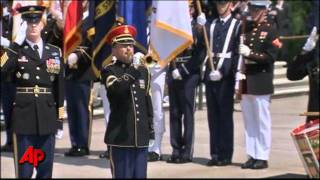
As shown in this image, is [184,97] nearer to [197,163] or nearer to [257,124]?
[197,163]

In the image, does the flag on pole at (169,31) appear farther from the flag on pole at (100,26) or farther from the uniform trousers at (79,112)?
the uniform trousers at (79,112)

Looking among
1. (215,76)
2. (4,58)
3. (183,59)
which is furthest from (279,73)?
(4,58)

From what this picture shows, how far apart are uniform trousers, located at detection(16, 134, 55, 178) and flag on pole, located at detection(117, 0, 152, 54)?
2.21 metres

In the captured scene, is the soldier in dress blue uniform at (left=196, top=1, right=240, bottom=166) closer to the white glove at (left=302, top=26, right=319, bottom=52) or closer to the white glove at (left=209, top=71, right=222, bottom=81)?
the white glove at (left=209, top=71, right=222, bottom=81)

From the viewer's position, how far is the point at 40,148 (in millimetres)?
7863

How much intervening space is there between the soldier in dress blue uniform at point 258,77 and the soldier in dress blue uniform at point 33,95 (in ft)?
8.75

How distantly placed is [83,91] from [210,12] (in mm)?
1989

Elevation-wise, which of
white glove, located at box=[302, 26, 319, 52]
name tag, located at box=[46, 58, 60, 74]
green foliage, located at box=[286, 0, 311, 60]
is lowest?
name tag, located at box=[46, 58, 60, 74]

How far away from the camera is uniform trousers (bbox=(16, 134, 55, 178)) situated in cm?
778

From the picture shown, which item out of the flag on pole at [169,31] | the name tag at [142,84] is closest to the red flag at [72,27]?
the flag on pole at [169,31]

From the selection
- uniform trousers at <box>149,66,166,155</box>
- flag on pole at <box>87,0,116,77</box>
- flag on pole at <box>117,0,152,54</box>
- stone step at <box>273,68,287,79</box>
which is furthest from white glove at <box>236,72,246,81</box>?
stone step at <box>273,68,287,79</box>

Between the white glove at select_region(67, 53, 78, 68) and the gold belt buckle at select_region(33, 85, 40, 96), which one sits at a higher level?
the white glove at select_region(67, 53, 78, 68)

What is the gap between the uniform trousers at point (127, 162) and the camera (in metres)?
7.25

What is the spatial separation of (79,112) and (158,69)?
1.43 m
